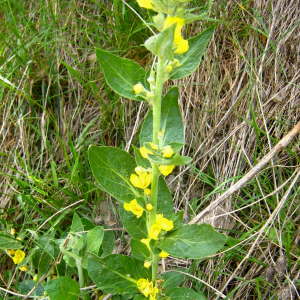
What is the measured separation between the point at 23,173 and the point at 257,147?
4.66 feet

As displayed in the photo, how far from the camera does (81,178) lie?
2039 millimetres

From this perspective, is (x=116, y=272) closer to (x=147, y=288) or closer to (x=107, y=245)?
(x=147, y=288)

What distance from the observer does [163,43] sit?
1.16 meters

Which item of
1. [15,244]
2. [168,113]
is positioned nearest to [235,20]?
[168,113]

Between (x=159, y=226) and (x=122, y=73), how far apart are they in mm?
624

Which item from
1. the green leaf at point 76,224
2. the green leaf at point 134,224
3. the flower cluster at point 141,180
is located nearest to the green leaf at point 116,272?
the green leaf at point 134,224

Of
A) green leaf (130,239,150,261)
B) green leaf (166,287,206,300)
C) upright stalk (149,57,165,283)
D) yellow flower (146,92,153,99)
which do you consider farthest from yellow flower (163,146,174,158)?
green leaf (166,287,206,300)

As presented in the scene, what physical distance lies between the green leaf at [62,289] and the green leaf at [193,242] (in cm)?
46

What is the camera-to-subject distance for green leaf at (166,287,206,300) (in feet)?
5.00

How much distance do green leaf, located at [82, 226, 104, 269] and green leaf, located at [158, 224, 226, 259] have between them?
0.96 feet

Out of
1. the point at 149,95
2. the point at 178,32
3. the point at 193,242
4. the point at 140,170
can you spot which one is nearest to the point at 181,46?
the point at 178,32

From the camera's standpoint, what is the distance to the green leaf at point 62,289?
1.48m

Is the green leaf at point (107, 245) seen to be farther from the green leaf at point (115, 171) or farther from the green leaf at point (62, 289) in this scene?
the green leaf at point (115, 171)

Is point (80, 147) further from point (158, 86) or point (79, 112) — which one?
point (158, 86)
